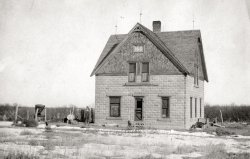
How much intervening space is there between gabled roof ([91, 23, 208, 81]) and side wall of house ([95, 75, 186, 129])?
1369 mm

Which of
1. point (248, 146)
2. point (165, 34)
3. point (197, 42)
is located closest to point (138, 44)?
point (165, 34)

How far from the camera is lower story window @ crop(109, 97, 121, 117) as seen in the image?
3241 cm

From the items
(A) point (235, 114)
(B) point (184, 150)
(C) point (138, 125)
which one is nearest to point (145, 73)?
(C) point (138, 125)

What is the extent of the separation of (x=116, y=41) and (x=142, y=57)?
15.4 feet

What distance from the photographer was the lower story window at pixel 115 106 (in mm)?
32406

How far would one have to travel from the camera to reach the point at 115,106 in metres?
32.5

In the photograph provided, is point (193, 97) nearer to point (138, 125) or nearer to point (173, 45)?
point (173, 45)

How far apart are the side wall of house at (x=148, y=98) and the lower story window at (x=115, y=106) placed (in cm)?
34

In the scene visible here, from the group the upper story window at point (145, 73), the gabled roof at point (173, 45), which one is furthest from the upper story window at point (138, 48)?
the upper story window at point (145, 73)

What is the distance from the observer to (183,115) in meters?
30.5

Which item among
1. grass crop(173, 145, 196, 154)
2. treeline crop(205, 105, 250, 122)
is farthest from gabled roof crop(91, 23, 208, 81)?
treeline crop(205, 105, 250, 122)

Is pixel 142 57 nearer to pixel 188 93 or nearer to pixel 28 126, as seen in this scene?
pixel 188 93

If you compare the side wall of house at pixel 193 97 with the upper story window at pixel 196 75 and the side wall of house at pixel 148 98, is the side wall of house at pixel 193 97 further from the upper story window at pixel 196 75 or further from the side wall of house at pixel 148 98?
the side wall of house at pixel 148 98

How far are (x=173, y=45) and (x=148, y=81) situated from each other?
4049 millimetres
